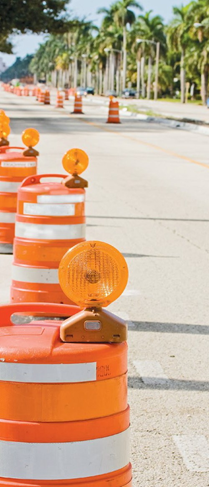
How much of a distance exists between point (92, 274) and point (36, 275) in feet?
13.2

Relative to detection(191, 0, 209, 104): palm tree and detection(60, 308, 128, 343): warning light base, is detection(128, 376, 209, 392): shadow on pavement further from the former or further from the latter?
detection(191, 0, 209, 104): palm tree

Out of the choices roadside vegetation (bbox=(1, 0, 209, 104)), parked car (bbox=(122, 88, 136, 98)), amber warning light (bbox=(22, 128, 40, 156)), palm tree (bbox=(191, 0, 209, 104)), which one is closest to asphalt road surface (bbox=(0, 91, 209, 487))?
amber warning light (bbox=(22, 128, 40, 156))

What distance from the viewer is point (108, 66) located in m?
153

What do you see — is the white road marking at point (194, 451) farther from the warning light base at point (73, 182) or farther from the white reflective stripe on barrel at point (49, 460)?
the warning light base at point (73, 182)

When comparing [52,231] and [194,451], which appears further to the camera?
[52,231]

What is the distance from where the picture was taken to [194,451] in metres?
4.50

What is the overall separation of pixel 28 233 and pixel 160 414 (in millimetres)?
2629

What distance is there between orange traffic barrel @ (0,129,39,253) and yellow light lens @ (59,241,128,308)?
6.77 m

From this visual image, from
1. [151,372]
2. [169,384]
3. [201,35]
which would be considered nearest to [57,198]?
[151,372]

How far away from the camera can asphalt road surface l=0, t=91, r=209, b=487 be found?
15.0 feet

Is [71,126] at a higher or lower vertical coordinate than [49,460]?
lower

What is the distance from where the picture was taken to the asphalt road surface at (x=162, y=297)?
15.0ft

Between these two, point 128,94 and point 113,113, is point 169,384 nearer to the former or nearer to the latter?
point 113,113

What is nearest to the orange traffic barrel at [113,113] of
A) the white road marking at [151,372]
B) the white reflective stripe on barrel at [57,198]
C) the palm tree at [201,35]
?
the white reflective stripe on barrel at [57,198]
